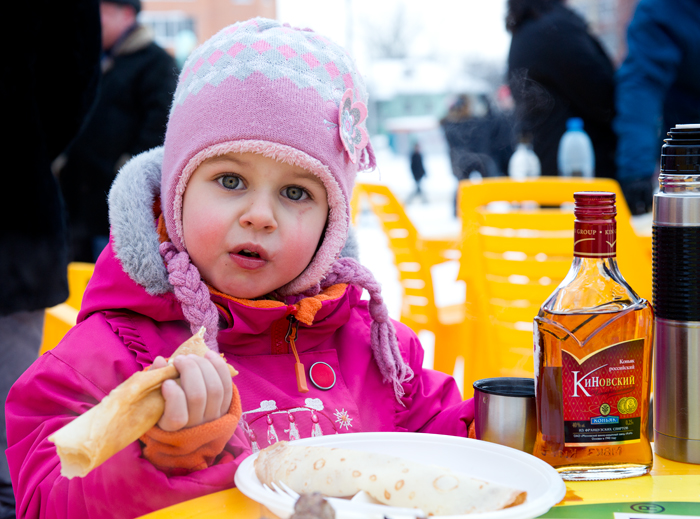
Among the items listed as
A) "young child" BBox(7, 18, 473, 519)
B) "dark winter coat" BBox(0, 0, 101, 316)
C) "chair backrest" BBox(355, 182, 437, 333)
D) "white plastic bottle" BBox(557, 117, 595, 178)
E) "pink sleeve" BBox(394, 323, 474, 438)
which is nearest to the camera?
"young child" BBox(7, 18, 473, 519)

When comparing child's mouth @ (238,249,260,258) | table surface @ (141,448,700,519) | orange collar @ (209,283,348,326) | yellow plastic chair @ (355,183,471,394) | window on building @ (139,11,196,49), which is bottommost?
yellow plastic chair @ (355,183,471,394)

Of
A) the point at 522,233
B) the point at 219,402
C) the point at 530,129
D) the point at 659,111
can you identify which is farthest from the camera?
the point at 530,129

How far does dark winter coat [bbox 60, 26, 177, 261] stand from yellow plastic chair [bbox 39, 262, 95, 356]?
3.43ft

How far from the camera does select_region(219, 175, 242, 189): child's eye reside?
116 cm

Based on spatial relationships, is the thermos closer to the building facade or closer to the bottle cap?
the bottle cap

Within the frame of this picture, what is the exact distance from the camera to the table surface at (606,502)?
724mm

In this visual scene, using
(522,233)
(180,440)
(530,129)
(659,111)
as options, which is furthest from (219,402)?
(530,129)

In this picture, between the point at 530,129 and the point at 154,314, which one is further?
the point at 530,129

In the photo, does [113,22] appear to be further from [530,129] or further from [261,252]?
[261,252]

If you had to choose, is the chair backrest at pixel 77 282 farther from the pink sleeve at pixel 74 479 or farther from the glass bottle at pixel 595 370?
the glass bottle at pixel 595 370

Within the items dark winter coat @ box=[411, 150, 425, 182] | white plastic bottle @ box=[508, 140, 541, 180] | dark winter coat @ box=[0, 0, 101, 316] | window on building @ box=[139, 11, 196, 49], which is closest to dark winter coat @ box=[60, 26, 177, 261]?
dark winter coat @ box=[0, 0, 101, 316]

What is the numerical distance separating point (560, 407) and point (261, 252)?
0.54m

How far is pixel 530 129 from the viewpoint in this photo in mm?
3342

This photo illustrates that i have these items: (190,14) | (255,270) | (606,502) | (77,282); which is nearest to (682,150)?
(606,502)
